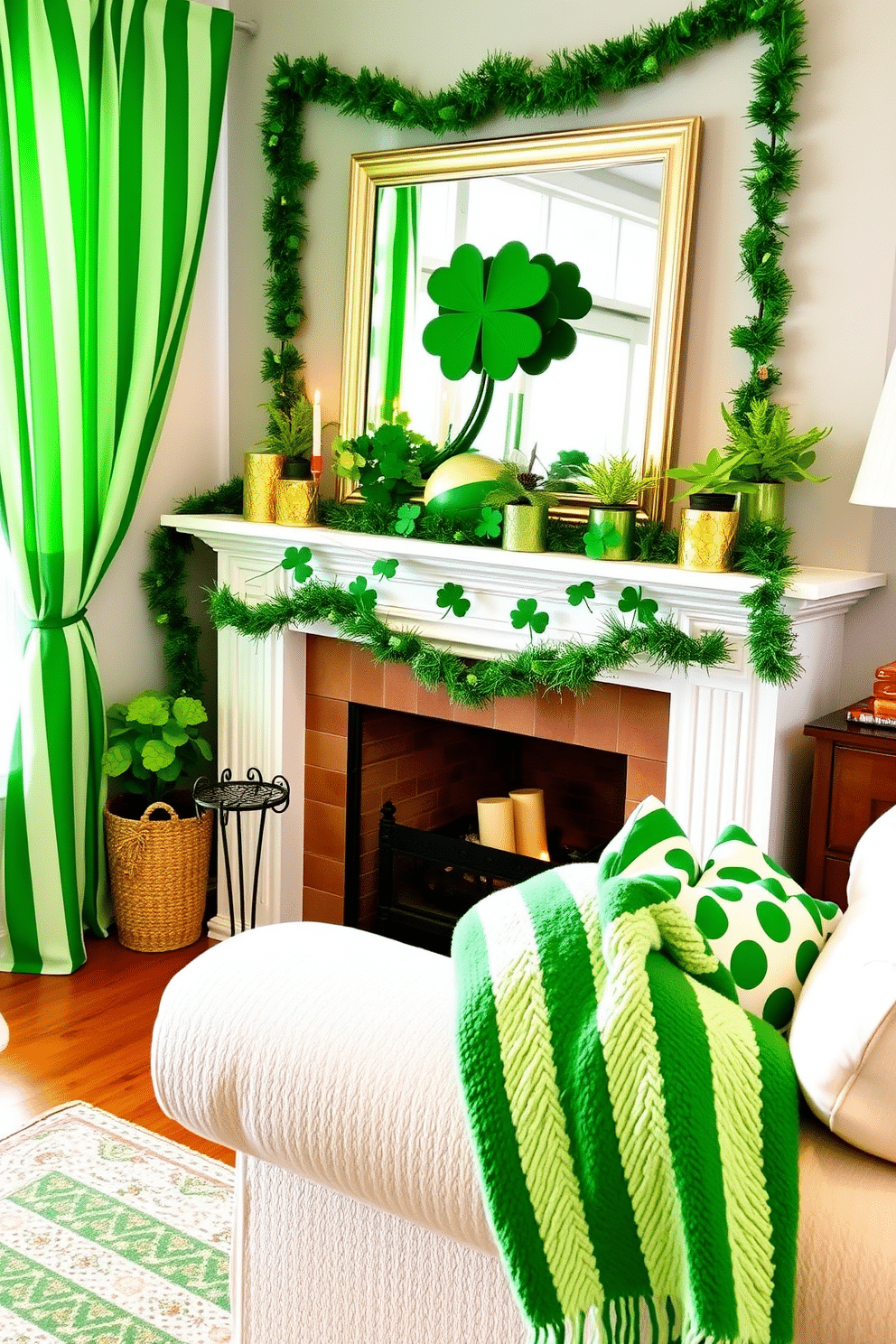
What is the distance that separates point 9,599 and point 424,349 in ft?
3.88

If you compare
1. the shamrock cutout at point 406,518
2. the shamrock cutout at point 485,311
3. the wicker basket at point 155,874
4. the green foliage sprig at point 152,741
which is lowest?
the wicker basket at point 155,874

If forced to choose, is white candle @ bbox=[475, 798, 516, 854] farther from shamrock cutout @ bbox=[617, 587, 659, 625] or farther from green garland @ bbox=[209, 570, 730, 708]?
shamrock cutout @ bbox=[617, 587, 659, 625]

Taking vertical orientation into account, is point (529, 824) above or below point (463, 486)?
below

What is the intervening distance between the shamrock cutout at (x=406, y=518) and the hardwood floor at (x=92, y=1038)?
1231mm

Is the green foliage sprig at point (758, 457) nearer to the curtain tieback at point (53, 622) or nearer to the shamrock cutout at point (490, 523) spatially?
the shamrock cutout at point (490, 523)

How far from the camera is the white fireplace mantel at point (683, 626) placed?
2.47 metres

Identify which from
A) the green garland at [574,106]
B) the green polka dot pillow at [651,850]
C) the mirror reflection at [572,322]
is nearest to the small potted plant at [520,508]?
the mirror reflection at [572,322]

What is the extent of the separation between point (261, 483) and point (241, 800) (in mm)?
787

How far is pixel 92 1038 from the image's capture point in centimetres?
281

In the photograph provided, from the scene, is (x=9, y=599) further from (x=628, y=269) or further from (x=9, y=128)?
(x=628, y=269)

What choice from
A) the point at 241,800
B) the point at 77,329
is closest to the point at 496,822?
the point at 241,800

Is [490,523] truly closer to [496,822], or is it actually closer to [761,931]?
[496,822]

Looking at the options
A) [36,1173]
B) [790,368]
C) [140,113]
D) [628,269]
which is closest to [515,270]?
[628,269]

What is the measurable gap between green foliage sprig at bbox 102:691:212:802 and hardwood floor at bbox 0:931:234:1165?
0.43 meters
